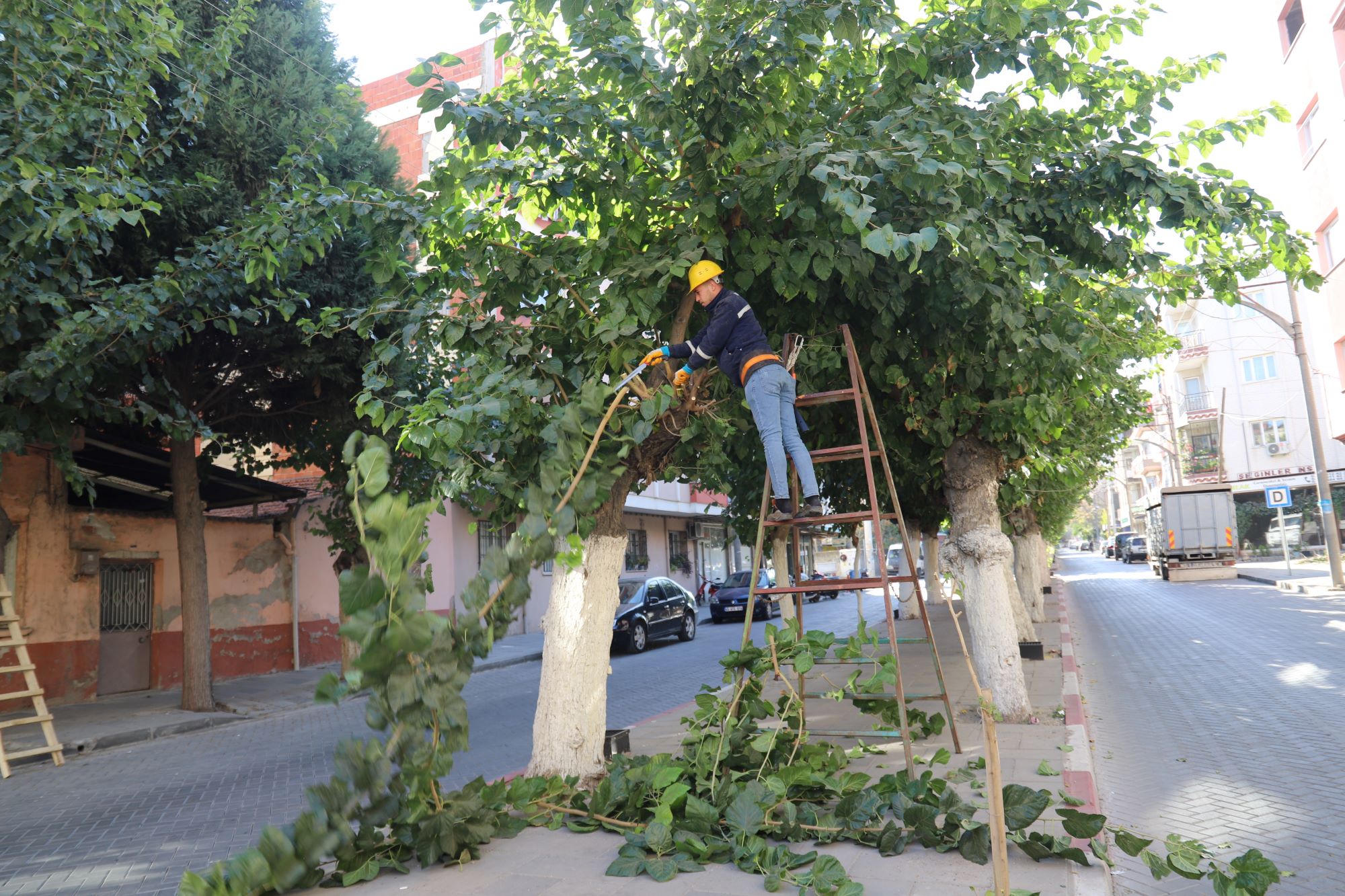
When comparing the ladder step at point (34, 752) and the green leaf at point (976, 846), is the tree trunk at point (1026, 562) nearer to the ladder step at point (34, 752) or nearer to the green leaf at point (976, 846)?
the green leaf at point (976, 846)

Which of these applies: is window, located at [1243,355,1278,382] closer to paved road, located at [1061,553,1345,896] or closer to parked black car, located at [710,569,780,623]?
parked black car, located at [710,569,780,623]

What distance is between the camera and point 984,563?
8.42 m

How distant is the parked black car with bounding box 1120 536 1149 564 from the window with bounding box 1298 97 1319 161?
3336 cm

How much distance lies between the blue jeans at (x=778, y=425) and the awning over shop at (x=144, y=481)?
10.6 m

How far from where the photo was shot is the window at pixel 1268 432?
44.4m

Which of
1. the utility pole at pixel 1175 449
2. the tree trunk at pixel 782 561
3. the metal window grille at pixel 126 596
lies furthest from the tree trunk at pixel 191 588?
the utility pole at pixel 1175 449

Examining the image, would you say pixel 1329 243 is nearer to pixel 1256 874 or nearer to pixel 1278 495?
pixel 1278 495

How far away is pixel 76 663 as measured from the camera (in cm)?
1288

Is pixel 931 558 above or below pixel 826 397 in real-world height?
below

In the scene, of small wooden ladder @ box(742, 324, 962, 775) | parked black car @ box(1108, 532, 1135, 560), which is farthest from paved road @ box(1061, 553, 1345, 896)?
parked black car @ box(1108, 532, 1135, 560)

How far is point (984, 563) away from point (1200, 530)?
26.9m

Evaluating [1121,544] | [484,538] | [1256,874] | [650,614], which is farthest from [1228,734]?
[1121,544]

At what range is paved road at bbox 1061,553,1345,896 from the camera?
16.9ft

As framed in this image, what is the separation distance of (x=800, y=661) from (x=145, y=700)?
11.9m
